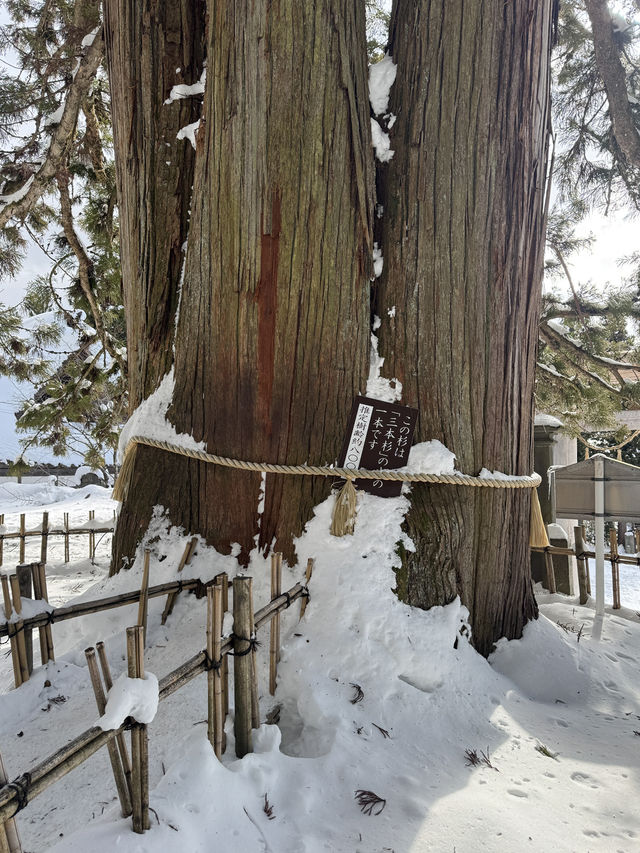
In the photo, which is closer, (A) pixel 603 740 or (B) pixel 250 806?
(B) pixel 250 806

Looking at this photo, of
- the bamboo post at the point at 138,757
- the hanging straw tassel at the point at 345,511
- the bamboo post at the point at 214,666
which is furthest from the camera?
the hanging straw tassel at the point at 345,511

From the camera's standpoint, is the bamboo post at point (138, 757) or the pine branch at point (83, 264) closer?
the bamboo post at point (138, 757)

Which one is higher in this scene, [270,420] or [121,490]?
[270,420]

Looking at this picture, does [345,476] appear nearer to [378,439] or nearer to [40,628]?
[378,439]

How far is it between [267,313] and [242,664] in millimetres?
1195

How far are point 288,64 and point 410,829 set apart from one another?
2331 millimetres

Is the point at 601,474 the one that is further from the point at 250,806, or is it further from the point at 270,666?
the point at 250,806

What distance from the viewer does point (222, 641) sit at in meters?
1.25

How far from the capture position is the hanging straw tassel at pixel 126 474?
85.4 inches

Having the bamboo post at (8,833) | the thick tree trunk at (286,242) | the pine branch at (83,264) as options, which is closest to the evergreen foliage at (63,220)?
the pine branch at (83,264)

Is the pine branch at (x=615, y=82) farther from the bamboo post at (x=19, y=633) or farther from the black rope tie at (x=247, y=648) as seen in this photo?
the bamboo post at (x=19, y=633)

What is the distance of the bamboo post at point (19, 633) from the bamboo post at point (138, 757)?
0.72 metres

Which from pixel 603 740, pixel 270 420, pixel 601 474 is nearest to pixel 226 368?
pixel 270 420

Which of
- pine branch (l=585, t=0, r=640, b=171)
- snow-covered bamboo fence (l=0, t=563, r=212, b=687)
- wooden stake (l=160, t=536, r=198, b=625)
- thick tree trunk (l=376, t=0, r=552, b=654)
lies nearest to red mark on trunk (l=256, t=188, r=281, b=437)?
thick tree trunk (l=376, t=0, r=552, b=654)
